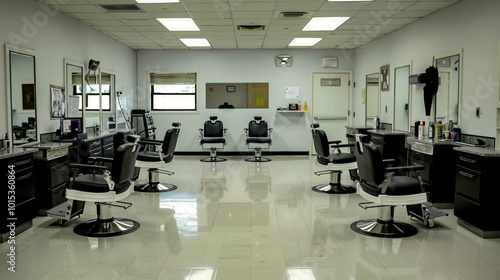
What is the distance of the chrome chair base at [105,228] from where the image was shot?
4.11m

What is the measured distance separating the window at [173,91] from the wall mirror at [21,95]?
16.4 feet

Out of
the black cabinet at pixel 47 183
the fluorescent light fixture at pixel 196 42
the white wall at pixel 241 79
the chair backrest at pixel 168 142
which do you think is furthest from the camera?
the white wall at pixel 241 79

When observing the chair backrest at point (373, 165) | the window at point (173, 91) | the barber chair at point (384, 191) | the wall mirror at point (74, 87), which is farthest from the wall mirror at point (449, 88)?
the window at point (173, 91)

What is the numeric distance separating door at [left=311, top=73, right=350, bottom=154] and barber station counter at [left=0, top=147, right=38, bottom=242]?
7.02 metres

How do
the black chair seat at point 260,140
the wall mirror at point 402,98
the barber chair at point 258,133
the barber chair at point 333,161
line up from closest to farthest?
1. the barber chair at point 333,161
2. the wall mirror at point 402,98
3. the black chair seat at point 260,140
4. the barber chair at point 258,133

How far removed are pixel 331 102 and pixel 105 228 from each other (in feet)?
23.4

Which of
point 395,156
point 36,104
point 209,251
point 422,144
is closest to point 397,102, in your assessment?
point 395,156

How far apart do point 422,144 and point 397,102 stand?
213 cm

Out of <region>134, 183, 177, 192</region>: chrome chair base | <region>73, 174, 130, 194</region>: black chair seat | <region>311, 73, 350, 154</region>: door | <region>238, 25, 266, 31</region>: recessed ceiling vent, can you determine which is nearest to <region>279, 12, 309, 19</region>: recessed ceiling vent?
<region>238, 25, 266, 31</region>: recessed ceiling vent

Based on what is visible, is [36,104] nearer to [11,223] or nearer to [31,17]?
[31,17]

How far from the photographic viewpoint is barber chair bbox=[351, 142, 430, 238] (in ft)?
12.8

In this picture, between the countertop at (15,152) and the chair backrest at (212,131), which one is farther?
the chair backrest at (212,131)

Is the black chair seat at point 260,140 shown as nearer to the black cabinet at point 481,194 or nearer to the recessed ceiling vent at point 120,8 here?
the recessed ceiling vent at point 120,8

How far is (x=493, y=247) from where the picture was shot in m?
3.75
